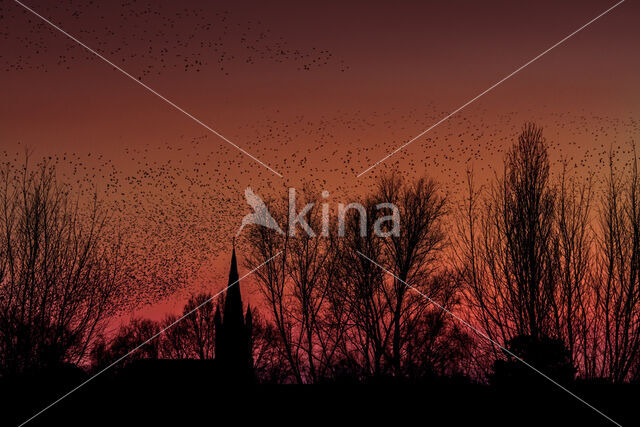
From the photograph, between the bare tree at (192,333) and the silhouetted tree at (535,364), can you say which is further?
the bare tree at (192,333)

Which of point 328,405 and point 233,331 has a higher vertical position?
point 233,331

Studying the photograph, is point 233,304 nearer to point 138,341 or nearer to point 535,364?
point 138,341

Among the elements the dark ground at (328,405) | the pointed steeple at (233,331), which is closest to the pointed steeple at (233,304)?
the pointed steeple at (233,331)

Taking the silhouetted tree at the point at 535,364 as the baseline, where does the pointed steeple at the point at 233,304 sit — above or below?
above

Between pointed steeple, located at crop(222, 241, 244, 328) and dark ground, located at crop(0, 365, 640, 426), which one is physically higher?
pointed steeple, located at crop(222, 241, 244, 328)

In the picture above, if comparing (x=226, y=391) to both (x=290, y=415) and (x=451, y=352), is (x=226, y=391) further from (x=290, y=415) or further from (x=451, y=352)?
(x=451, y=352)

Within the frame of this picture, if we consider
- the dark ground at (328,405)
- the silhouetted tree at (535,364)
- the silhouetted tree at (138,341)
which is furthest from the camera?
the silhouetted tree at (138,341)

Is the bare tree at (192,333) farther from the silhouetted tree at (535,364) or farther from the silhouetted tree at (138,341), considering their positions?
the silhouetted tree at (535,364)

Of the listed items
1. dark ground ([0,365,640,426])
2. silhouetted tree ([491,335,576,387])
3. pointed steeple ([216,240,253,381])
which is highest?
pointed steeple ([216,240,253,381])

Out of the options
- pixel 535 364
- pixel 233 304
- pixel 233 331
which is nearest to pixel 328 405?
pixel 535 364

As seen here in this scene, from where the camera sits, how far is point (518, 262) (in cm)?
2080

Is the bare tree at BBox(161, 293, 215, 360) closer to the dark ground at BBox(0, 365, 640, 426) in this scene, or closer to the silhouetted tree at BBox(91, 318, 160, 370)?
the silhouetted tree at BBox(91, 318, 160, 370)

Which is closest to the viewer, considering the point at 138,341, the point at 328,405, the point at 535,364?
the point at 535,364

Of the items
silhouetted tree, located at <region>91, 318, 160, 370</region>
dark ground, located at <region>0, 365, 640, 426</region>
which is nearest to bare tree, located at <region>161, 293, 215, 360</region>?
silhouetted tree, located at <region>91, 318, 160, 370</region>
